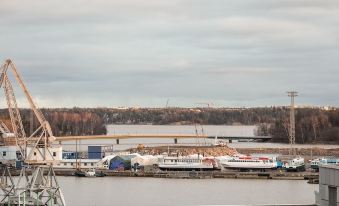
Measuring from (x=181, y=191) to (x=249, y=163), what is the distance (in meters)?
19.3

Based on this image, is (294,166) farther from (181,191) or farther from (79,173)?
(181,191)

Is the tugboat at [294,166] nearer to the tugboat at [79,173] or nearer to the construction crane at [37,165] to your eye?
the tugboat at [79,173]

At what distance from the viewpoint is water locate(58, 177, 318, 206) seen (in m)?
35.1

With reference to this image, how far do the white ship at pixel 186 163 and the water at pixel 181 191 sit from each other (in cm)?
795

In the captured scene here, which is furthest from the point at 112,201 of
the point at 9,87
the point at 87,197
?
the point at 9,87

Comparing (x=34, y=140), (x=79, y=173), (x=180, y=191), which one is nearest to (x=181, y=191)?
(x=180, y=191)

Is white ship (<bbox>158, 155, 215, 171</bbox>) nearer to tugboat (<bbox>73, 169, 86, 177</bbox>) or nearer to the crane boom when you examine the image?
tugboat (<bbox>73, 169, 86, 177</bbox>)

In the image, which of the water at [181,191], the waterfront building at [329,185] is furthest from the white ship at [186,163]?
the waterfront building at [329,185]

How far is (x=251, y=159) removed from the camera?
60625 millimetres

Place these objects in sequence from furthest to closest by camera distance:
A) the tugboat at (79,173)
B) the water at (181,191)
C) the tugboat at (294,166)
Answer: the tugboat at (294,166) → the tugboat at (79,173) → the water at (181,191)

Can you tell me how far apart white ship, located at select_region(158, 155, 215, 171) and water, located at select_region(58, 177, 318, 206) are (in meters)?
7.95

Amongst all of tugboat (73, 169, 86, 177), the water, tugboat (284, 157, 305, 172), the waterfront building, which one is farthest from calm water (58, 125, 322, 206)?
the waterfront building

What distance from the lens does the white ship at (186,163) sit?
2368 inches

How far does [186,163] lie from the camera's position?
6075cm
